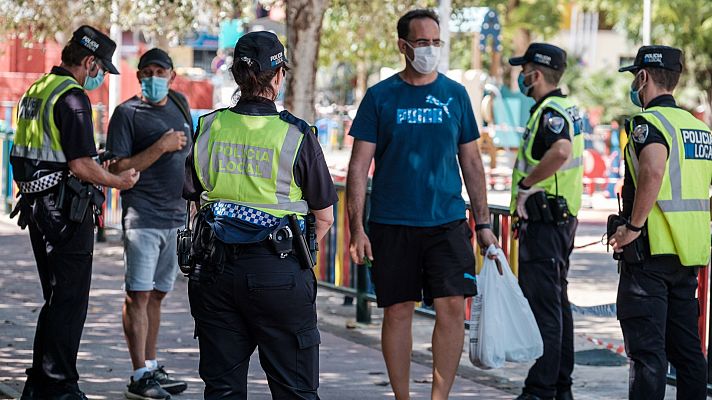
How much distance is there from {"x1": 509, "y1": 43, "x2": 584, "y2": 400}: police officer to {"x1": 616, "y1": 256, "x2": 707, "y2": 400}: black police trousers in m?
0.88

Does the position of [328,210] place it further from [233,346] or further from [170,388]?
[170,388]

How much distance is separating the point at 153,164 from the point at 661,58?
295 centimetres

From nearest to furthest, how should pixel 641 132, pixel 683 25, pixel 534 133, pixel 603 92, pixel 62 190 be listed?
pixel 641 132 → pixel 62 190 → pixel 534 133 → pixel 683 25 → pixel 603 92

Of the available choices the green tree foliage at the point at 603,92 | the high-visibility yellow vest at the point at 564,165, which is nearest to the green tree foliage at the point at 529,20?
the green tree foliage at the point at 603,92

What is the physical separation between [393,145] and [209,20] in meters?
10.5

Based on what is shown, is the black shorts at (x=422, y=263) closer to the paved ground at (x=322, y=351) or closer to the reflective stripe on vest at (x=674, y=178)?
the reflective stripe on vest at (x=674, y=178)

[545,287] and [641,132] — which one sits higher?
[641,132]

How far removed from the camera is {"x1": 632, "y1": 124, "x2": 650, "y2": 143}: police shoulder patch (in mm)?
5816

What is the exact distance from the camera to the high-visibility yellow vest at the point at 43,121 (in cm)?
630

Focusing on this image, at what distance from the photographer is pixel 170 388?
7.13 metres

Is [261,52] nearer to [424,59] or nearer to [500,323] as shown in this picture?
[424,59]

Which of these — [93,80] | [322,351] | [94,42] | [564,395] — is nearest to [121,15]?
[322,351]

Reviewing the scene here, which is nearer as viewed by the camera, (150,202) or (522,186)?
(522,186)

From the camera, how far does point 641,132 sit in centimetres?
584
